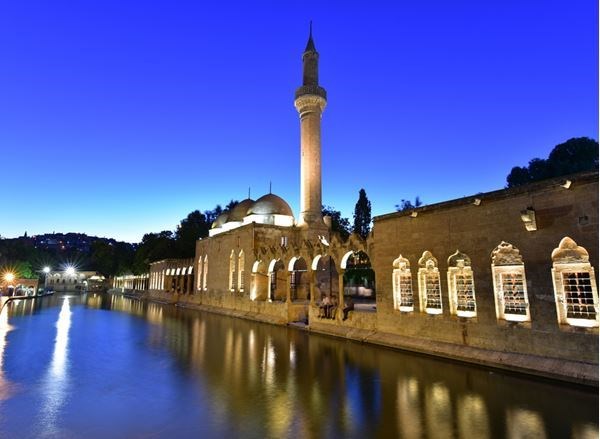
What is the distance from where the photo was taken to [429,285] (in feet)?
43.8

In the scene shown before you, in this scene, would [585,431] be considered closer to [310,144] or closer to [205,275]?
[310,144]

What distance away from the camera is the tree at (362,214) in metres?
48.9

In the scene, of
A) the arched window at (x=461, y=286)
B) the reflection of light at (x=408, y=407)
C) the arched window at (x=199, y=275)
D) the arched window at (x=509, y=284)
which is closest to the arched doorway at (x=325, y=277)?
the arched window at (x=461, y=286)

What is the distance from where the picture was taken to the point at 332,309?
57.7 feet

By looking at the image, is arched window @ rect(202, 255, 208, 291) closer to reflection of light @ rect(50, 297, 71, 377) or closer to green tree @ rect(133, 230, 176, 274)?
reflection of light @ rect(50, 297, 71, 377)

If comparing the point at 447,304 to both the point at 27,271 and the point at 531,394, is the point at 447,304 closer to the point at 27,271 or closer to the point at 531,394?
the point at 531,394

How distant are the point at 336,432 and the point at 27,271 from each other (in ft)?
210

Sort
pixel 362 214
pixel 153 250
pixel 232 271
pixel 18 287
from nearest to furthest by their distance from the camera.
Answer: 1. pixel 232 271
2. pixel 18 287
3. pixel 362 214
4. pixel 153 250

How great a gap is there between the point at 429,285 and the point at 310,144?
18.3 metres

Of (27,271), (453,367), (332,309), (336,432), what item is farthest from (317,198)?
(27,271)

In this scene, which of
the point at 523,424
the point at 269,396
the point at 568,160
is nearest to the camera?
the point at 523,424

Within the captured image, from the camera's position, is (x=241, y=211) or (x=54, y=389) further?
(x=241, y=211)

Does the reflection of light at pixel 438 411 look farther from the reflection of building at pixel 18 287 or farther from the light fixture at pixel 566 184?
the reflection of building at pixel 18 287

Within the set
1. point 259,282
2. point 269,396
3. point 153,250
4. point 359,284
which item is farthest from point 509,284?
point 153,250
